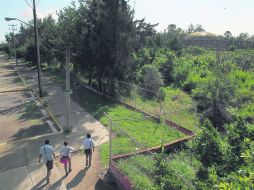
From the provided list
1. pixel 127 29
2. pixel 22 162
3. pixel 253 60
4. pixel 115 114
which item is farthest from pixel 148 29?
pixel 253 60

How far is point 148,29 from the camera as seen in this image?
19.5 meters

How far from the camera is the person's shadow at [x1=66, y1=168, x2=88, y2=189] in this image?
26.2ft

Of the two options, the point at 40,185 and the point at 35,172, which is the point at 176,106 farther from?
the point at 40,185

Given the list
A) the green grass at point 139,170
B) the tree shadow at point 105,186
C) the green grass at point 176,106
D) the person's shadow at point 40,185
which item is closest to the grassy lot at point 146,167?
the green grass at point 139,170

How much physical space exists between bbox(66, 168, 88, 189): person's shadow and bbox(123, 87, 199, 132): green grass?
16.8ft

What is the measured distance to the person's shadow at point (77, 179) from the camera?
798 centimetres

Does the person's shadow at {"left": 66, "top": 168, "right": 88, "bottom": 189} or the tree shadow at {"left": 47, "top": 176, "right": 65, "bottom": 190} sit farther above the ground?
the person's shadow at {"left": 66, "top": 168, "right": 88, "bottom": 189}

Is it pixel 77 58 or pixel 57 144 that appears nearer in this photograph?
pixel 57 144

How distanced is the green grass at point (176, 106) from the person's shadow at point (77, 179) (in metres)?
5.12

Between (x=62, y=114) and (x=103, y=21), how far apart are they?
6.52 metres

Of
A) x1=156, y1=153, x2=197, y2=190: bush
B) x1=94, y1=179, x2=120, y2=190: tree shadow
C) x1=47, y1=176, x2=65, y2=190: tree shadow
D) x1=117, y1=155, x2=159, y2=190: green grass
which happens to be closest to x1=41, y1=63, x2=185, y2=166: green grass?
x1=117, y1=155, x2=159, y2=190: green grass

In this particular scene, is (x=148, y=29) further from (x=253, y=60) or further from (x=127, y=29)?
(x=253, y=60)

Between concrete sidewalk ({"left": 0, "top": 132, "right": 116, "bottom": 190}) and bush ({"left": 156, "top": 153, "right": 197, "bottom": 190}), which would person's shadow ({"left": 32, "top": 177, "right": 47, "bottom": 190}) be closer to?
concrete sidewalk ({"left": 0, "top": 132, "right": 116, "bottom": 190})

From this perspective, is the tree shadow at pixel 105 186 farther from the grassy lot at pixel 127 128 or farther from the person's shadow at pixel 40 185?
the person's shadow at pixel 40 185
